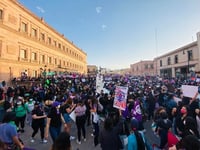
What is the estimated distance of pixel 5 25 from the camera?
21.7 metres

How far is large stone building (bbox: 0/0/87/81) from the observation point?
2181cm

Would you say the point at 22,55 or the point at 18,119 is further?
the point at 22,55

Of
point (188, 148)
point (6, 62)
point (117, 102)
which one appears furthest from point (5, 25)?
point (188, 148)

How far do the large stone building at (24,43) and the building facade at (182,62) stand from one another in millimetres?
28499

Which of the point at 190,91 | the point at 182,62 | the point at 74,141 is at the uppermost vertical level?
→ the point at 182,62

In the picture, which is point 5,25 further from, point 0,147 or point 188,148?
point 188,148

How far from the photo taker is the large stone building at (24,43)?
21812 mm

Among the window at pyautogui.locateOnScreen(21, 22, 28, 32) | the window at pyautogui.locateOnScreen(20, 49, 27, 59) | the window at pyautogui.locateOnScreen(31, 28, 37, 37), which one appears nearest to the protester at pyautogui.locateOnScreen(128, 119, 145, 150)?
the window at pyautogui.locateOnScreen(20, 49, 27, 59)

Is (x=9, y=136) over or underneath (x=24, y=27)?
underneath

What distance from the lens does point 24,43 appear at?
26188 mm

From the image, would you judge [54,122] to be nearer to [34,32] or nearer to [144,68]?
[34,32]

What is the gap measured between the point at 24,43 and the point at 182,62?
3462 cm

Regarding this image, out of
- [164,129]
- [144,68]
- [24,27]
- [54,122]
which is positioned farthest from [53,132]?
[144,68]

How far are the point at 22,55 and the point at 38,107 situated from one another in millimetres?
22893
